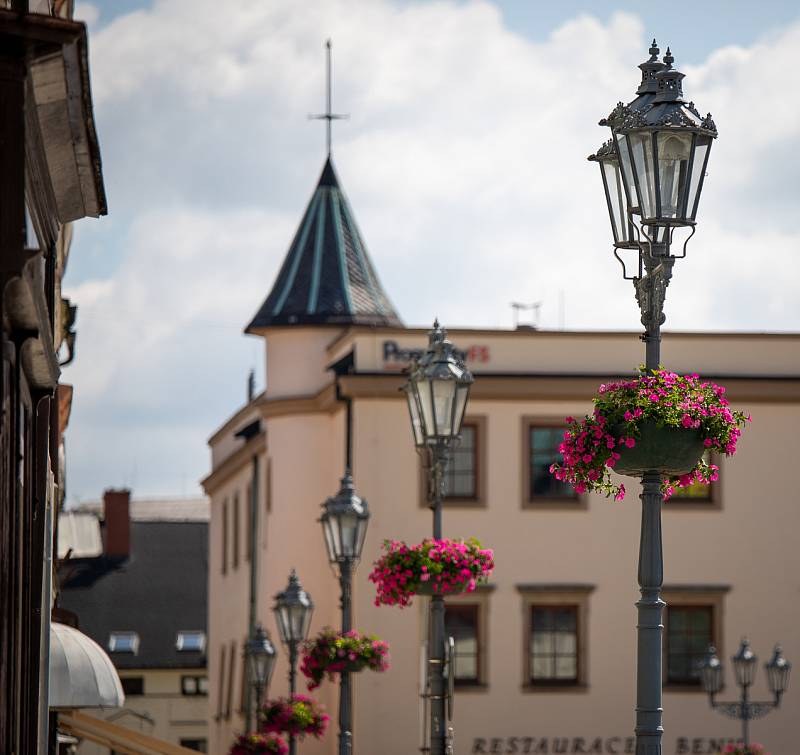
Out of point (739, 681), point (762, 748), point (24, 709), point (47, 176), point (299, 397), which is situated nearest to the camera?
point (47, 176)

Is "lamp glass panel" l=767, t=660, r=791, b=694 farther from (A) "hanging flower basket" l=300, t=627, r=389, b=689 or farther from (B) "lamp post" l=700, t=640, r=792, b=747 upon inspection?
(A) "hanging flower basket" l=300, t=627, r=389, b=689

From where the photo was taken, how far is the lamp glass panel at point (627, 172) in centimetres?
1238

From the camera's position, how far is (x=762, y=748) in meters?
40.8

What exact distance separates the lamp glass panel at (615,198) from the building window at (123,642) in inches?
2563

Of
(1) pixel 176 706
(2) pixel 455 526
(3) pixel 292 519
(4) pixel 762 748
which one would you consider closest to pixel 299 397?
(3) pixel 292 519

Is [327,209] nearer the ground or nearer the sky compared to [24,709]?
nearer the sky

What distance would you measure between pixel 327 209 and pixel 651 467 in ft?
117

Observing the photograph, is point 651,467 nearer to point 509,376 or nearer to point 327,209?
point 509,376

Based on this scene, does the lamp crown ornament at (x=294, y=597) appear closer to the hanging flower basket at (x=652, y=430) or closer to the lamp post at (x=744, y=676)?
the lamp post at (x=744, y=676)

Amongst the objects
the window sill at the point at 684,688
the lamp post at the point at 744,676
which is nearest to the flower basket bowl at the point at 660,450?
the lamp post at the point at 744,676

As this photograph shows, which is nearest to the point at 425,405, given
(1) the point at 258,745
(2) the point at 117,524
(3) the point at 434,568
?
(3) the point at 434,568

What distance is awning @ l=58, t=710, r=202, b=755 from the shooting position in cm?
3131

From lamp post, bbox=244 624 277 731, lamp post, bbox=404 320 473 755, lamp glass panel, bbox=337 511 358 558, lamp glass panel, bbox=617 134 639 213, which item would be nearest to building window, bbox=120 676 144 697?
lamp post, bbox=244 624 277 731

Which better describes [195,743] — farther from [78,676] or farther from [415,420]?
[415,420]
